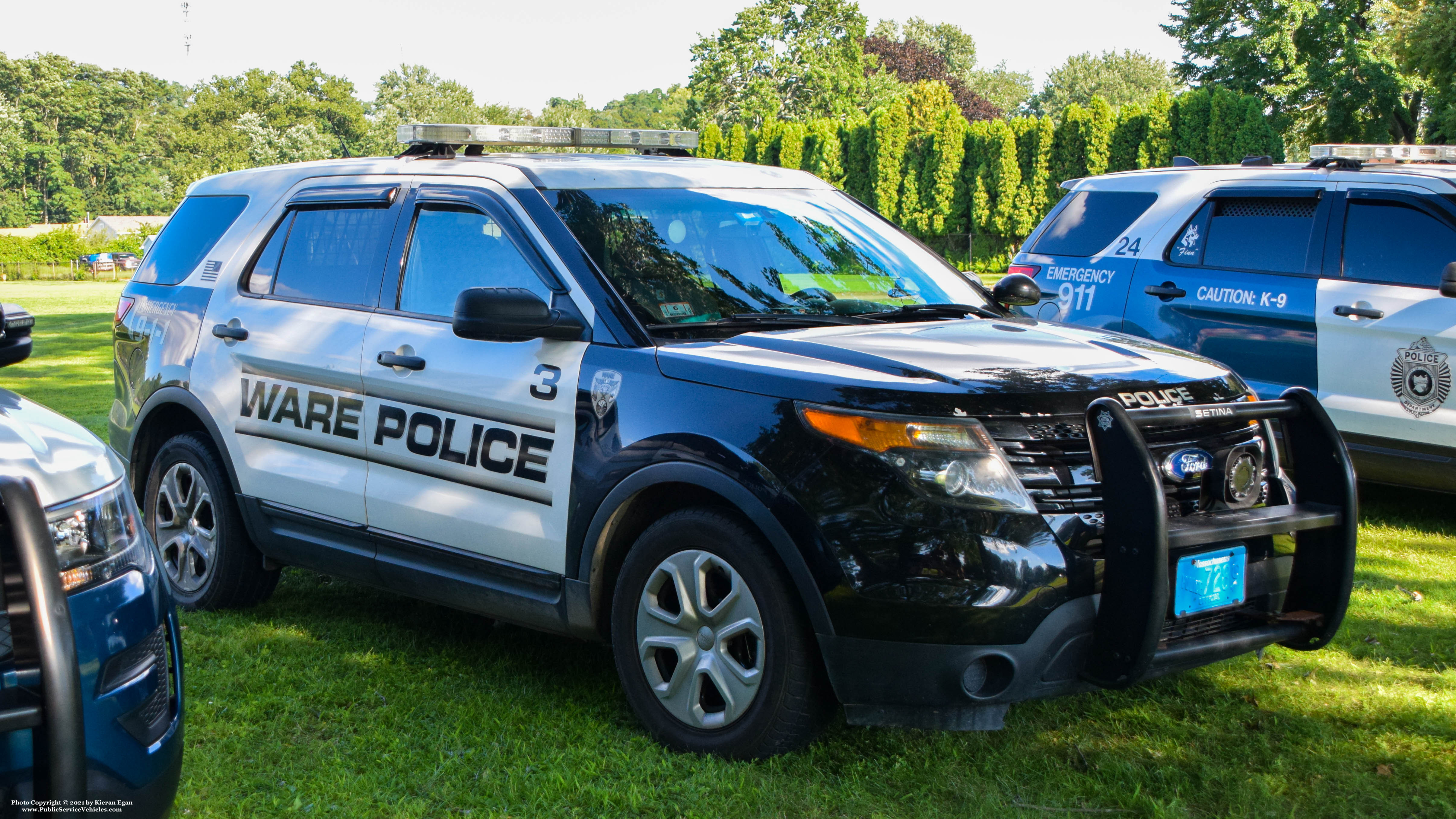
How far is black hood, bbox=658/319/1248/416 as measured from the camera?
11.3 feet

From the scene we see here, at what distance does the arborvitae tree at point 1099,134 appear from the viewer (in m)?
39.8

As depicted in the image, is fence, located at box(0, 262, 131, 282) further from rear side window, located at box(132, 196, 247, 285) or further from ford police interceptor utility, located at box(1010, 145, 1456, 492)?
ford police interceptor utility, located at box(1010, 145, 1456, 492)

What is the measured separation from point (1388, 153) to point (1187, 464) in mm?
5358

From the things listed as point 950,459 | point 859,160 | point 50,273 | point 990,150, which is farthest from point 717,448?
point 50,273

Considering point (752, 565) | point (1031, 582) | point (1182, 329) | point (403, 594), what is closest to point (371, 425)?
point (403, 594)

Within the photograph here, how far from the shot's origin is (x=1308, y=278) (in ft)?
23.1

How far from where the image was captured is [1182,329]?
743 cm

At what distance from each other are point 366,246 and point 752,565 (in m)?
2.18

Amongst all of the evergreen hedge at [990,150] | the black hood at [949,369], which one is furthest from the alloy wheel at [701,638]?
the evergreen hedge at [990,150]

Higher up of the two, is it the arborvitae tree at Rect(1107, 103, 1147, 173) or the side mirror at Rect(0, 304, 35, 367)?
the arborvitae tree at Rect(1107, 103, 1147, 173)

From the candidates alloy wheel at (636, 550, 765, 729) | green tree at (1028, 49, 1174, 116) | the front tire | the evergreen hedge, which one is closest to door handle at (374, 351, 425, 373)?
the front tire

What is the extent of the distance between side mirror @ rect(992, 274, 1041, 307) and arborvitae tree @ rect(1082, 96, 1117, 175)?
36.4 meters

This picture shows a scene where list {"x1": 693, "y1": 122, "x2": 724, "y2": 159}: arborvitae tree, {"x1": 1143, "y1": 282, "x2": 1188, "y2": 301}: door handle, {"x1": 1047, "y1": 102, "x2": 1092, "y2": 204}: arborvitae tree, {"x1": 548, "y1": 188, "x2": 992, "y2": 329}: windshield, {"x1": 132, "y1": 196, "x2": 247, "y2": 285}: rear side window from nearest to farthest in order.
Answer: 1. {"x1": 548, "y1": 188, "x2": 992, "y2": 329}: windshield
2. {"x1": 132, "y1": 196, "x2": 247, "y2": 285}: rear side window
3. {"x1": 1143, "y1": 282, "x2": 1188, "y2": 301}: door handle
4. {"x1": 1047, "y1": 102, "x2": 1092, "y2": 204}: arborvitae tree
5. {"x1": 693, "y1": 122, "x2": 724, "y2": 159}: arborvitae tree

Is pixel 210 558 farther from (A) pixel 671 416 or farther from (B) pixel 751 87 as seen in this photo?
(B) pixel 751 87
